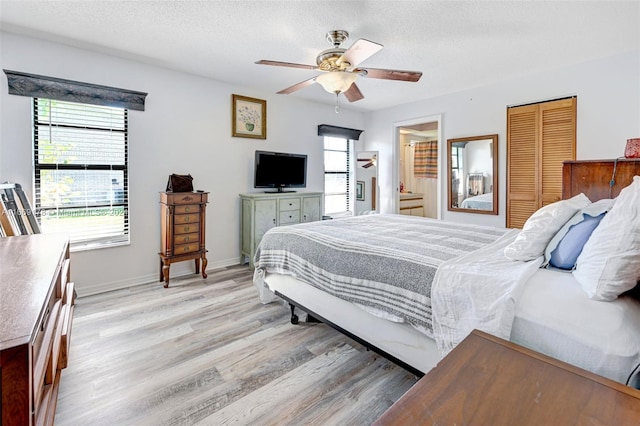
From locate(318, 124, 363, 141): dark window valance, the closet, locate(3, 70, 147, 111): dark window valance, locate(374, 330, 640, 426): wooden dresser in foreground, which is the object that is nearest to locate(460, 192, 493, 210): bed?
the closet

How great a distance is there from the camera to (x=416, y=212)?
7.14 metres

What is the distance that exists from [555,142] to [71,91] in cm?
525

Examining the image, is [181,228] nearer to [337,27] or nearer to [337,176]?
[337,27]

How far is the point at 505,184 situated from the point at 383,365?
330cm

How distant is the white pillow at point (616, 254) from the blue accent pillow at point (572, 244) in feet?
0.74

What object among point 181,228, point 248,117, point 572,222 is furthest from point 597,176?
point 181,228

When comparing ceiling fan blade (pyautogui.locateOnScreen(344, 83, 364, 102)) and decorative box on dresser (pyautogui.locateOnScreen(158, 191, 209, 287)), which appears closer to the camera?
ceiling fan blade (pyautogui.locateOnScreen(344, 83, 364, 102))

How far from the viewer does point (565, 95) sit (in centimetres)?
364

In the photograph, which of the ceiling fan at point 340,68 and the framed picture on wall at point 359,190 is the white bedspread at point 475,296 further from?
the framed picture on wall at point 359,190

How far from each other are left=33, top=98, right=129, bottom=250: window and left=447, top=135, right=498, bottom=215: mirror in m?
4.33

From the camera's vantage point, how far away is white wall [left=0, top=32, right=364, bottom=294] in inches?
115

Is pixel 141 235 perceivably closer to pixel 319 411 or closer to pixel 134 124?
pixel 134 124

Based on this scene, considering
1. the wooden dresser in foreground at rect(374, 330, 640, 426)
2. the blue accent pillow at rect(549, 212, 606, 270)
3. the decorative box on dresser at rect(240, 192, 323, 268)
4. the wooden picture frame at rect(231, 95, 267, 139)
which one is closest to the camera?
the wooden dresser in foreground at rect(374, 330, 640, 426)

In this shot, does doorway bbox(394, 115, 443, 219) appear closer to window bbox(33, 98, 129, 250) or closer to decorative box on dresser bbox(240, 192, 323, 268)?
decorative box on dresser bbox(240, 192, 323, 268)
